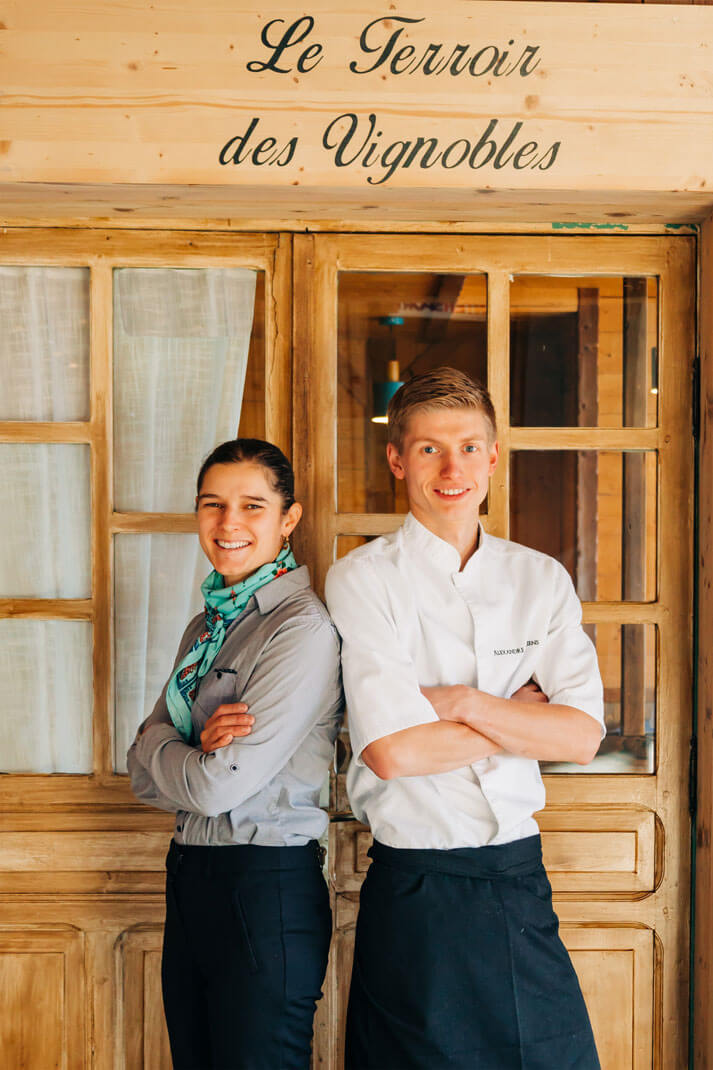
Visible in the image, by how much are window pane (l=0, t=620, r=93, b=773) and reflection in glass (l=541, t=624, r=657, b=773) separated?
1163 mm

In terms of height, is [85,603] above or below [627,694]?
above

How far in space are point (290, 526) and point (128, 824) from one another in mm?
879

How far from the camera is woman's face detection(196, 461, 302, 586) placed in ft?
5.34

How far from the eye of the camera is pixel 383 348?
2039 millimetres

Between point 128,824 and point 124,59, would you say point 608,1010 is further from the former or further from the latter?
point 124,59

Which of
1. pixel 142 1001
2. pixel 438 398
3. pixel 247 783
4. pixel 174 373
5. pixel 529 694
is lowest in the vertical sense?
pixel 142 1001

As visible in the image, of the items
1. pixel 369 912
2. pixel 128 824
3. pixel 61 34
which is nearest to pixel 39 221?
pixel 61 34

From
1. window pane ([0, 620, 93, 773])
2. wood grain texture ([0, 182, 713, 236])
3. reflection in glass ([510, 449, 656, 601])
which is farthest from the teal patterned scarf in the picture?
wood grain texture ([0, 182, 713, 236])

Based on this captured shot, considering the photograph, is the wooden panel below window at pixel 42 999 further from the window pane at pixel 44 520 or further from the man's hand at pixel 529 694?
the man's hand at pixel 529 694

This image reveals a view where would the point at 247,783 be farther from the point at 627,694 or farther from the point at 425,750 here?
the point at 627,694

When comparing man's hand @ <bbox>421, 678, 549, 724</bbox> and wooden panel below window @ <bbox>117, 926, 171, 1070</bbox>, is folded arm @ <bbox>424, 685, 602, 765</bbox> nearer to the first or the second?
man's hand @ <bbox>421, 678, 549, 724</bbox>

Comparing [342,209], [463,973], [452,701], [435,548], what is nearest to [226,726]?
[452,701]

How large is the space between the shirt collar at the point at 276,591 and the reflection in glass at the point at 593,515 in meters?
0.66

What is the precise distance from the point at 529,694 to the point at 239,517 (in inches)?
25.6
